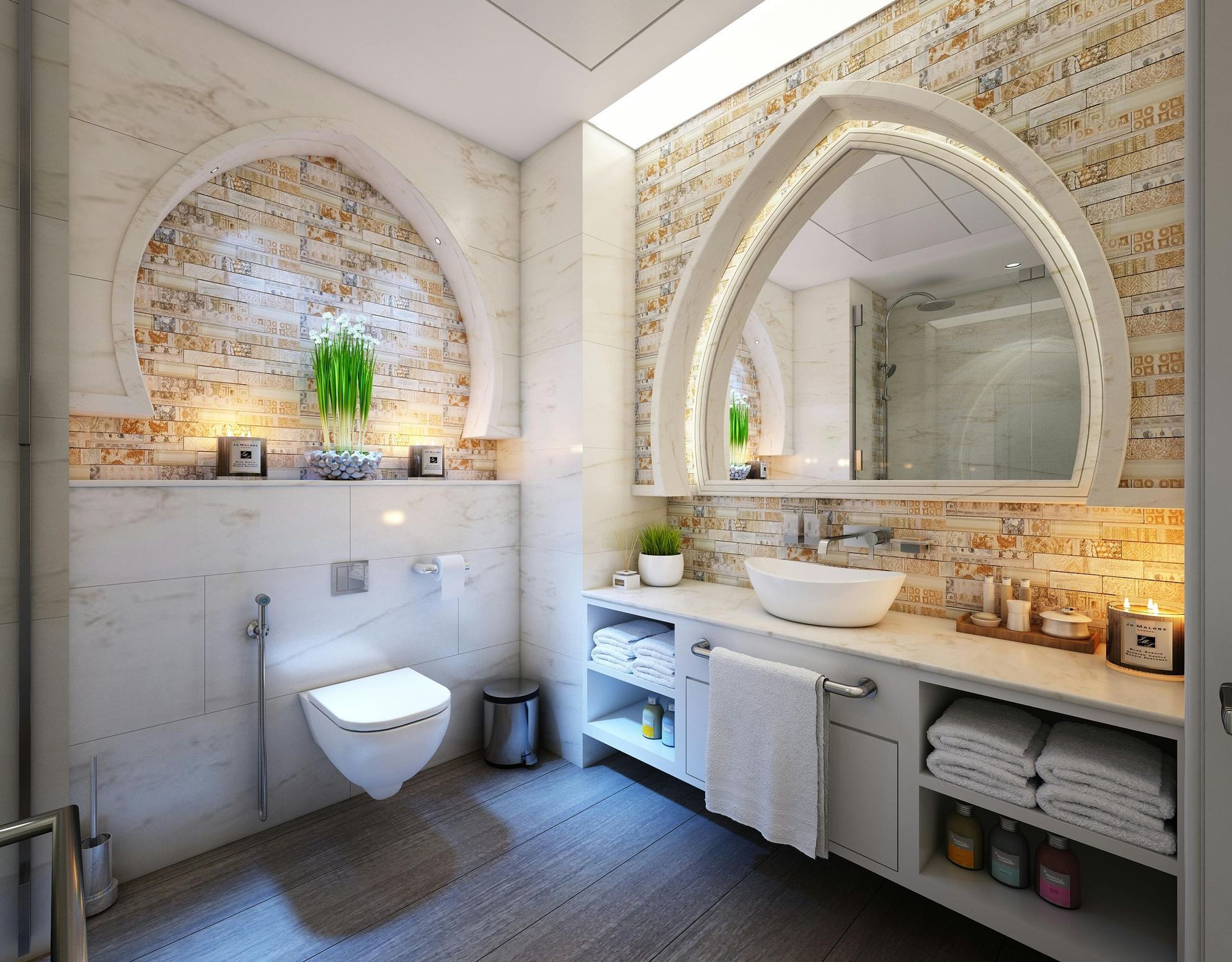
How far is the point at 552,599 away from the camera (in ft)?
9.19

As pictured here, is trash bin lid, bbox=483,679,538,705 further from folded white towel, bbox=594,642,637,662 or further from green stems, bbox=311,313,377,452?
green stems, bbox=311,313,377,452

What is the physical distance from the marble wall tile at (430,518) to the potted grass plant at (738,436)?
1.03 m

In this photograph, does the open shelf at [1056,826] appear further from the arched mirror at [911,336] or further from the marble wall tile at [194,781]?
the marble wall tile at [194,781]

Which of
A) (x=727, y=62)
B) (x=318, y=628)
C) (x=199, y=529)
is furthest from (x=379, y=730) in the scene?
(x=727, y=62)

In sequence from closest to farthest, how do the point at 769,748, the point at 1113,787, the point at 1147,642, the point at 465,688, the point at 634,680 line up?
the point at 1113,787 < the point at 1147,642 < the point at 769,748 < the point at 634,680 < the point at 465,688

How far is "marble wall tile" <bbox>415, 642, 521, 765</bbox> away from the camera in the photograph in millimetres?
2682

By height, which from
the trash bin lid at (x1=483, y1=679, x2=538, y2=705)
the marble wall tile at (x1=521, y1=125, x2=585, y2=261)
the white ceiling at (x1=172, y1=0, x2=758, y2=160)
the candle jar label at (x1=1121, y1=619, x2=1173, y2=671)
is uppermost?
the white ceiling at (x1=172, y1=0, x2=758, y2=160)

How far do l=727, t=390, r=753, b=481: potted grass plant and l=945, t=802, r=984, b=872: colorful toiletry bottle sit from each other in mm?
1366

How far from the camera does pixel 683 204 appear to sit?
2.70 metres

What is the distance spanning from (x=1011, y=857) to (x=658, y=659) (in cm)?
119

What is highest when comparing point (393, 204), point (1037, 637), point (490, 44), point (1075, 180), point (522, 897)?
point (490, 44)

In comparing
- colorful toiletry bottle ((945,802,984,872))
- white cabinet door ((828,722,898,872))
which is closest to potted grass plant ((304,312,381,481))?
white cabinet door ((828,722,898,872))

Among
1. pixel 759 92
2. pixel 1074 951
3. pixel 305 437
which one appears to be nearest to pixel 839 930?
pixel 1074 951

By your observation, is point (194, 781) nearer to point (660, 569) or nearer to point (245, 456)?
point (245, 456)
